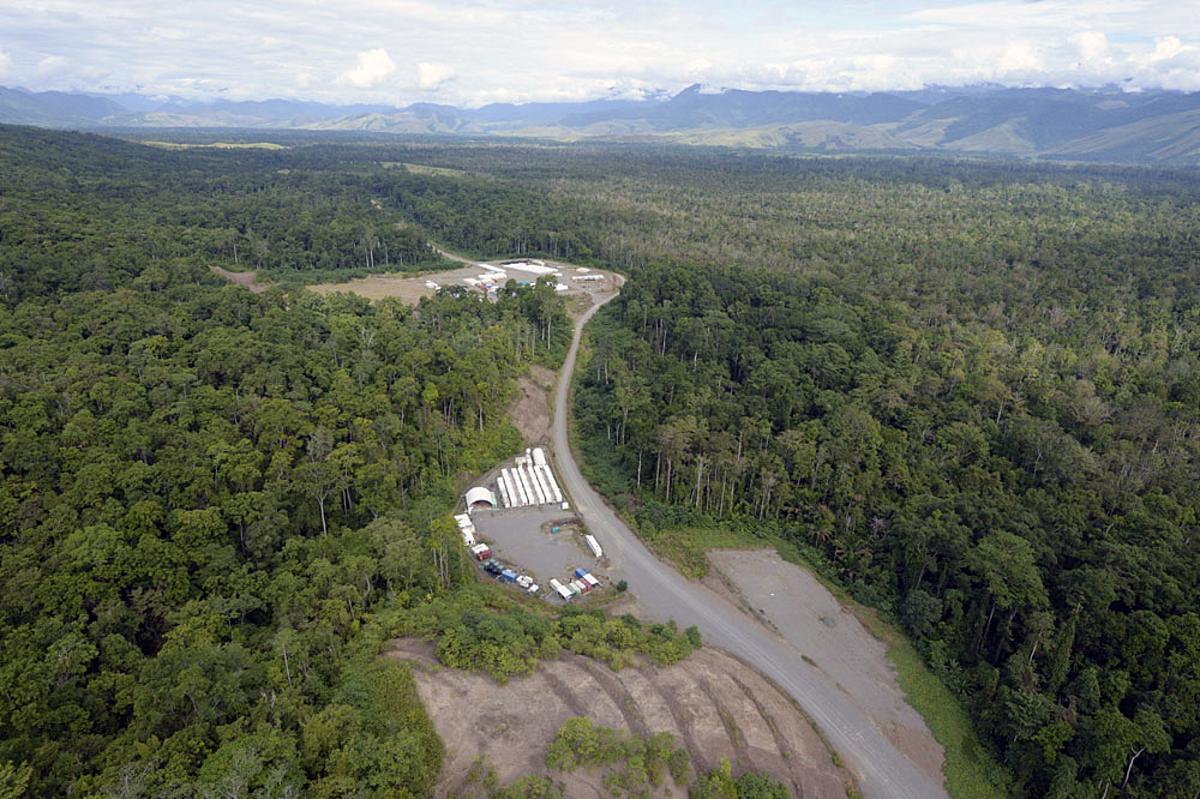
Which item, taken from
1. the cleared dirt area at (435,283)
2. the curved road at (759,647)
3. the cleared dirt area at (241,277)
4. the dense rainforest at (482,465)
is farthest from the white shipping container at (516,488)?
the cleared dirt area at (241,277)

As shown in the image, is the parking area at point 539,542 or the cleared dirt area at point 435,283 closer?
the parking area at point 539,542

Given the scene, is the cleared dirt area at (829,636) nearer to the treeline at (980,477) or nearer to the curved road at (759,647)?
the curved road at (759,647)

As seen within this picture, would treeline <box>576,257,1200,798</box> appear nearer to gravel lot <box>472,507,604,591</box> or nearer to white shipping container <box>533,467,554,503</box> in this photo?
white shipping container <box>533,467,554,503</box>

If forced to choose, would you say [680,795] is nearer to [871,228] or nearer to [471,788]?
[471,788]

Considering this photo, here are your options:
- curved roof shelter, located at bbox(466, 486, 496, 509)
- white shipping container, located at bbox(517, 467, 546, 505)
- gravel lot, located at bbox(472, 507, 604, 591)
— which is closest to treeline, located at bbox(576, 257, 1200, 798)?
gravel lot, located at bbox(472, 507, 604, 591)

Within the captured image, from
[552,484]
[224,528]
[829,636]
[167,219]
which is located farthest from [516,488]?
[167,219]
